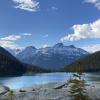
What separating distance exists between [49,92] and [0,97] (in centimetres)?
254

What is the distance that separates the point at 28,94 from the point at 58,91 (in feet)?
4.63

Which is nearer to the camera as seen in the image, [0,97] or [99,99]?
[99,99]

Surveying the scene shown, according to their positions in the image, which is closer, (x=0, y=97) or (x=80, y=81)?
(x=80, y=81)

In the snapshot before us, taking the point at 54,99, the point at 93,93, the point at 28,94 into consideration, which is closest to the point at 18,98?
the point at 28,94

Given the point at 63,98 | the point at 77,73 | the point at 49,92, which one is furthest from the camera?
the point at 49,92

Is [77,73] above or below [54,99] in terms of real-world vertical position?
above

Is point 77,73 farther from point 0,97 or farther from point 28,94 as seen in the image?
point 0,97

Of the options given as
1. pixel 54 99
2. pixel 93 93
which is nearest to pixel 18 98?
pixel 54 99

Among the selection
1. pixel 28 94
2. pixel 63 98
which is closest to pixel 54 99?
pixel 63 98

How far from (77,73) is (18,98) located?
14.3ft

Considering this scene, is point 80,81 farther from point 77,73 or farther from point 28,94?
point 28,94

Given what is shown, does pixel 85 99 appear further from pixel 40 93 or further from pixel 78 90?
pixel 40 93

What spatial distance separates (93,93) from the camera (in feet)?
51.6

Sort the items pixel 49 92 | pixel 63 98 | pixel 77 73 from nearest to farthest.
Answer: pixel 77 73 < pixel 63 98 < pixel 49 92
